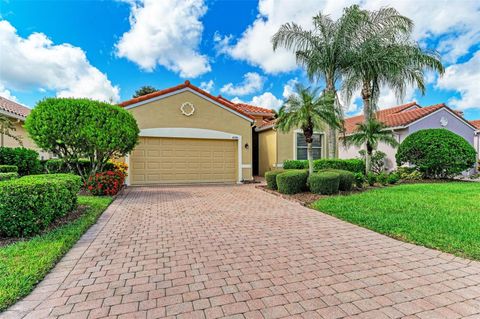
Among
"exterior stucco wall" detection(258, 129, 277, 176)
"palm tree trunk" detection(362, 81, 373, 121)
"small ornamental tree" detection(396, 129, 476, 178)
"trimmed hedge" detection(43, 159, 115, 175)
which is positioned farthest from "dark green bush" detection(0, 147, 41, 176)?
"small ornamental tree" detection(396, 129, 476, 178)

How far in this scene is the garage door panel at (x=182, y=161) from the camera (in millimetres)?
12664

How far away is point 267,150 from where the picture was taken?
16734 mm

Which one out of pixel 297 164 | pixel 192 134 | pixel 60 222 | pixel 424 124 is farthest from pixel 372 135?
pixel 60 222

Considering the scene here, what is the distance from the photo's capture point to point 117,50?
13.1m

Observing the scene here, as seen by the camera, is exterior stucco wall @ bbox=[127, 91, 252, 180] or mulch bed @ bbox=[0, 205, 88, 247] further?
exterior stucco wall @ bbox=[127, 91, 252, 180]

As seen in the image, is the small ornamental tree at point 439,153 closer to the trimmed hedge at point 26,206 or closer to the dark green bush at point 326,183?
the dark green bush at point 326,183

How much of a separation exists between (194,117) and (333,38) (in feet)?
28.9

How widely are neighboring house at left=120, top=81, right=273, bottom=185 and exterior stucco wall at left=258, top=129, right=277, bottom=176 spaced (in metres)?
2.08

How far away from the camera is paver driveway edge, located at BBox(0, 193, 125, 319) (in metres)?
2.50

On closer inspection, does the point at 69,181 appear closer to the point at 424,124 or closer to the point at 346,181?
the point at 346,181

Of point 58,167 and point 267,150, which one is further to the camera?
point 267,150

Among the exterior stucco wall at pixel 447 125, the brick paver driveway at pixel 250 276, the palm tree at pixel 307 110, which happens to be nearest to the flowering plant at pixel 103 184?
→ the brick paver driveway at pixel 250 276

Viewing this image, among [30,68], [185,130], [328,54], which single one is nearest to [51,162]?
[30,68]

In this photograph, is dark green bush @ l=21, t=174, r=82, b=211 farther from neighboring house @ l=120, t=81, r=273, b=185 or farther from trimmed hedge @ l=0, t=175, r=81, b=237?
neighboring house @ l=120, t=81, r=273, b=185
